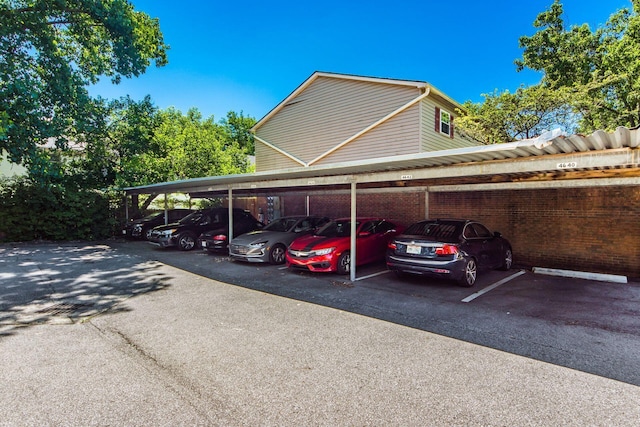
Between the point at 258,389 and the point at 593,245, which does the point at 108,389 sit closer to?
the point at 258,389

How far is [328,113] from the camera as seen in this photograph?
47.2 ft

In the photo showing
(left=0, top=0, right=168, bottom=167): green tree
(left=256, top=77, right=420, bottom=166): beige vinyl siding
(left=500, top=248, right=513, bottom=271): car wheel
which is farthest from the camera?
(left=256, top=77, right=420, bottom=166): beige vinyl siding

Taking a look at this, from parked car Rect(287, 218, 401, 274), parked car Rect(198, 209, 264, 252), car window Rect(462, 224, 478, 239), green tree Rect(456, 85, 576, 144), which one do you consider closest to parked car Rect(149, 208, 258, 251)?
parked car Rect(198, 209, 264, 252)

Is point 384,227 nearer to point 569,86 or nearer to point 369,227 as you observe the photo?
point 369,227

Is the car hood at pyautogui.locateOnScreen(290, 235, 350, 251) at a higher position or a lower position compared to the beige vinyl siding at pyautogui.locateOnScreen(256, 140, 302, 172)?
lower

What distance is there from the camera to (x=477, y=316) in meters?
4.94

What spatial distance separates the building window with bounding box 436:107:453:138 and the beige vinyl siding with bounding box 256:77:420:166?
5.35 feet

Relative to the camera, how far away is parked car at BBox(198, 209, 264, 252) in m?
10.9

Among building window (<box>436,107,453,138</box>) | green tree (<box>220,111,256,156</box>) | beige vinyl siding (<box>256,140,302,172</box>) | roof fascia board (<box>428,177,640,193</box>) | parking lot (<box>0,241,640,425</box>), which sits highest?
green tree (<box>220,111,256,156</box>)

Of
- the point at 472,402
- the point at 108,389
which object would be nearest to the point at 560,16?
the point at 472,402

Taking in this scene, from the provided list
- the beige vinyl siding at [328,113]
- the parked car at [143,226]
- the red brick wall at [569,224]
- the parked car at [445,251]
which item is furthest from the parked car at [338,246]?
the parked car at [143,226]

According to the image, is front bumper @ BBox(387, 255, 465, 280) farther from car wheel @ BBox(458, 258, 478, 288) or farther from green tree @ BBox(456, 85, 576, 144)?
green tree @ BBox(456, 85, 576, 144)

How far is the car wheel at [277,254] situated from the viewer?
9.12m

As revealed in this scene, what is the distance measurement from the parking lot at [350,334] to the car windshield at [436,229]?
3.50 feet
